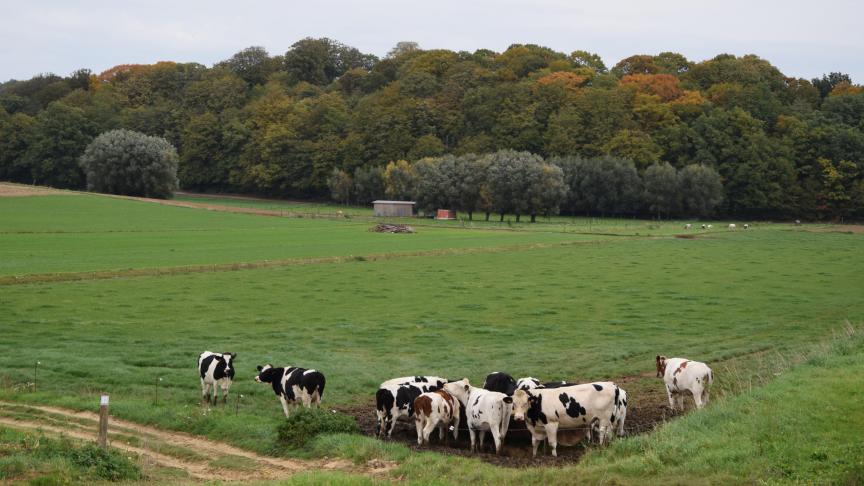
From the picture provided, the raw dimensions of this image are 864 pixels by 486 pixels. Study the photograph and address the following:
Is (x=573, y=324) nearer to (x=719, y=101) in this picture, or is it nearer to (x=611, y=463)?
(x=611, y=463)

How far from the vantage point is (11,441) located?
58.5 feet

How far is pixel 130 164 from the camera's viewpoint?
140250mm

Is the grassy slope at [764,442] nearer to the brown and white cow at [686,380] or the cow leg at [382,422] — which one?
the brown and white cow at [686,380]

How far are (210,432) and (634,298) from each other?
101ft

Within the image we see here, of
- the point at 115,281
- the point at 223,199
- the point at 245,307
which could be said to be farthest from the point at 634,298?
the point at 223,199

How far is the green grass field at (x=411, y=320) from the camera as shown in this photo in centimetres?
2033

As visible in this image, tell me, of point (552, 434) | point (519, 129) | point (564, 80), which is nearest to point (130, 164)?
point (519, 129)

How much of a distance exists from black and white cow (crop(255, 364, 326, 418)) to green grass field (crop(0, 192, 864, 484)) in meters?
0.75

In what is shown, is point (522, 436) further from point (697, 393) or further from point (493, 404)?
point (697, 393)

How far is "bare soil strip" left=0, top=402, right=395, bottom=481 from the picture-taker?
17.5 meters

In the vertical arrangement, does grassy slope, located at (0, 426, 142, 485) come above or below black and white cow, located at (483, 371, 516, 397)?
below

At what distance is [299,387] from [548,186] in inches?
4166

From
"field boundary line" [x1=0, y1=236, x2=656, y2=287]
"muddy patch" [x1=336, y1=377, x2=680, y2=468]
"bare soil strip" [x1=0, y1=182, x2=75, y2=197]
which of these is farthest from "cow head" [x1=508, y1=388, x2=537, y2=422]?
"bare soil strip" [x1=0, y1=182, x2=75, y2=197]

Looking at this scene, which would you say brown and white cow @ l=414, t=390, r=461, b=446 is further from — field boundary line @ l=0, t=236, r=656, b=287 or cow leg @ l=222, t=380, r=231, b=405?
field boundary line @ l=0, t=236, r=656, b=287
